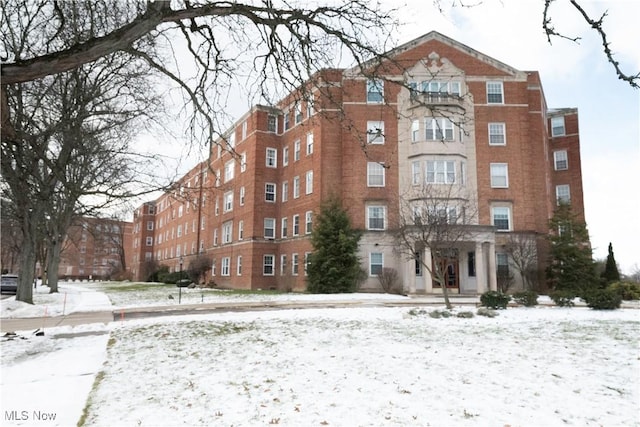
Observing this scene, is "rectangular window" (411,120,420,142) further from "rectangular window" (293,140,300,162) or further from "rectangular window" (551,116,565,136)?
"rectangular window" (551,116,565,136)

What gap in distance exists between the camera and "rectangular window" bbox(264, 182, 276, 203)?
3966 cm

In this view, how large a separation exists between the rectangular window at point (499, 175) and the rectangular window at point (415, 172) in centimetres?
547

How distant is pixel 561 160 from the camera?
42344mm

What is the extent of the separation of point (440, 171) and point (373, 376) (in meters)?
26.1

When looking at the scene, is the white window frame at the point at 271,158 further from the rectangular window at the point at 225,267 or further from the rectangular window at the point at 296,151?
the rectangular window at the point at 225,267

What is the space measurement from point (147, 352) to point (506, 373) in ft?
22.0

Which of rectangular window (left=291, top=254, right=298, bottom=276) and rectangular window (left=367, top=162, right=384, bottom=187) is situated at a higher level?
rectangular window (left=367, top=162, right=384, bottom=187)

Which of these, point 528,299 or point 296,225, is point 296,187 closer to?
point 296,225

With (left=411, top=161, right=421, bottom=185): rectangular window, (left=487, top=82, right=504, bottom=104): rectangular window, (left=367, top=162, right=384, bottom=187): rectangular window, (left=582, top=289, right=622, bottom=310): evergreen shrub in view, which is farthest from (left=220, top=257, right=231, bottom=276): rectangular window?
(left=582, top=289, right=622, bottom=310): evergreen shrub

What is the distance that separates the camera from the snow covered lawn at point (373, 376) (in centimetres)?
542

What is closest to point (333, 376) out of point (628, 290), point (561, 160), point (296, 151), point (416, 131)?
point (628, 290)

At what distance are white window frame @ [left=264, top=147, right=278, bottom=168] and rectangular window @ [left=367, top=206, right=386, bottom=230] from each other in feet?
36.4

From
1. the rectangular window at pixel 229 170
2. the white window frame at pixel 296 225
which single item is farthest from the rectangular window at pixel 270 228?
the rectangular window at pixel 229 170

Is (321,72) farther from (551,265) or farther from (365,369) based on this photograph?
(551,265)
